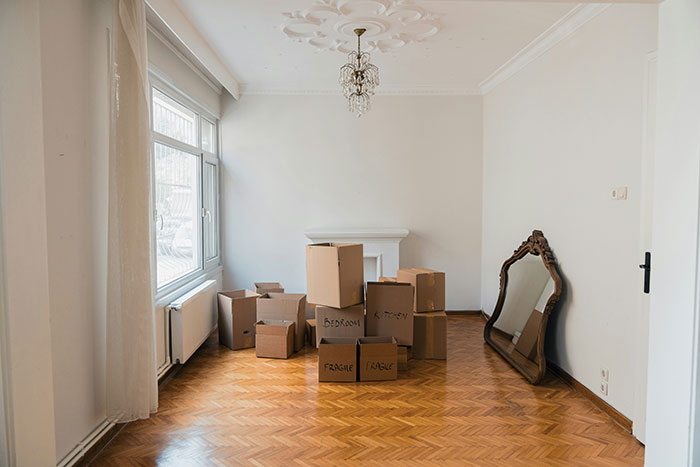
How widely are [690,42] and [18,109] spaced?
2.74 m

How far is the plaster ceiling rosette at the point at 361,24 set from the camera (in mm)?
3342

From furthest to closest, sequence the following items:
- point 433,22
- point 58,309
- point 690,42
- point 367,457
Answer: point 433,22 < point 367,457 < point 58,309 < point 690,42

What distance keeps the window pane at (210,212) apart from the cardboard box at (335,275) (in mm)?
1667

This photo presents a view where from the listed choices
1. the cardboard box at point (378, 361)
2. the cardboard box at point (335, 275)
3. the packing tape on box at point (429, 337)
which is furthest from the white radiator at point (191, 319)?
the packing tape on box at point (429, 337)

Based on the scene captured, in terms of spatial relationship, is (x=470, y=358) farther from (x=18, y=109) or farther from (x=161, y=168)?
(x=18, y=109)

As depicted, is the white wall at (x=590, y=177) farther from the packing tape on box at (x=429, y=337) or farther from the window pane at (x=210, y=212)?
the window pane at (x=210, y=212)

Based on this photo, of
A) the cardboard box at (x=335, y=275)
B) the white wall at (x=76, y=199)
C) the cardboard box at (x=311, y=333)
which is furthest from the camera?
the cardboard box at (x=311, y=333)

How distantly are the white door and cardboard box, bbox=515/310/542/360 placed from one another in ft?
3.51

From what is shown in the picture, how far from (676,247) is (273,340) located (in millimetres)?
3296

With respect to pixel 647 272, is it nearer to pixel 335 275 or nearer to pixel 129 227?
pixel 335 275

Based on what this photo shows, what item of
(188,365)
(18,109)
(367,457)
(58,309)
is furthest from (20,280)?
(188,365)

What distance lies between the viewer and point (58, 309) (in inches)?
90.0

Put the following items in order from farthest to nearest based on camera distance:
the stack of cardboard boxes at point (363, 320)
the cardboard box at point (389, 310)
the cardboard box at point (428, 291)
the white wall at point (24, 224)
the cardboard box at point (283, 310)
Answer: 1. the cardboard box at point (283, 310)
2. the cardboard box at point (428, 291)
3. the cardboard box at point (389, 310)
4. the stack of cardboard boxes at point (363, 320)
5. the white wall at point (24, 224)

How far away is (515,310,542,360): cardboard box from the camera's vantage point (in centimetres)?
392
